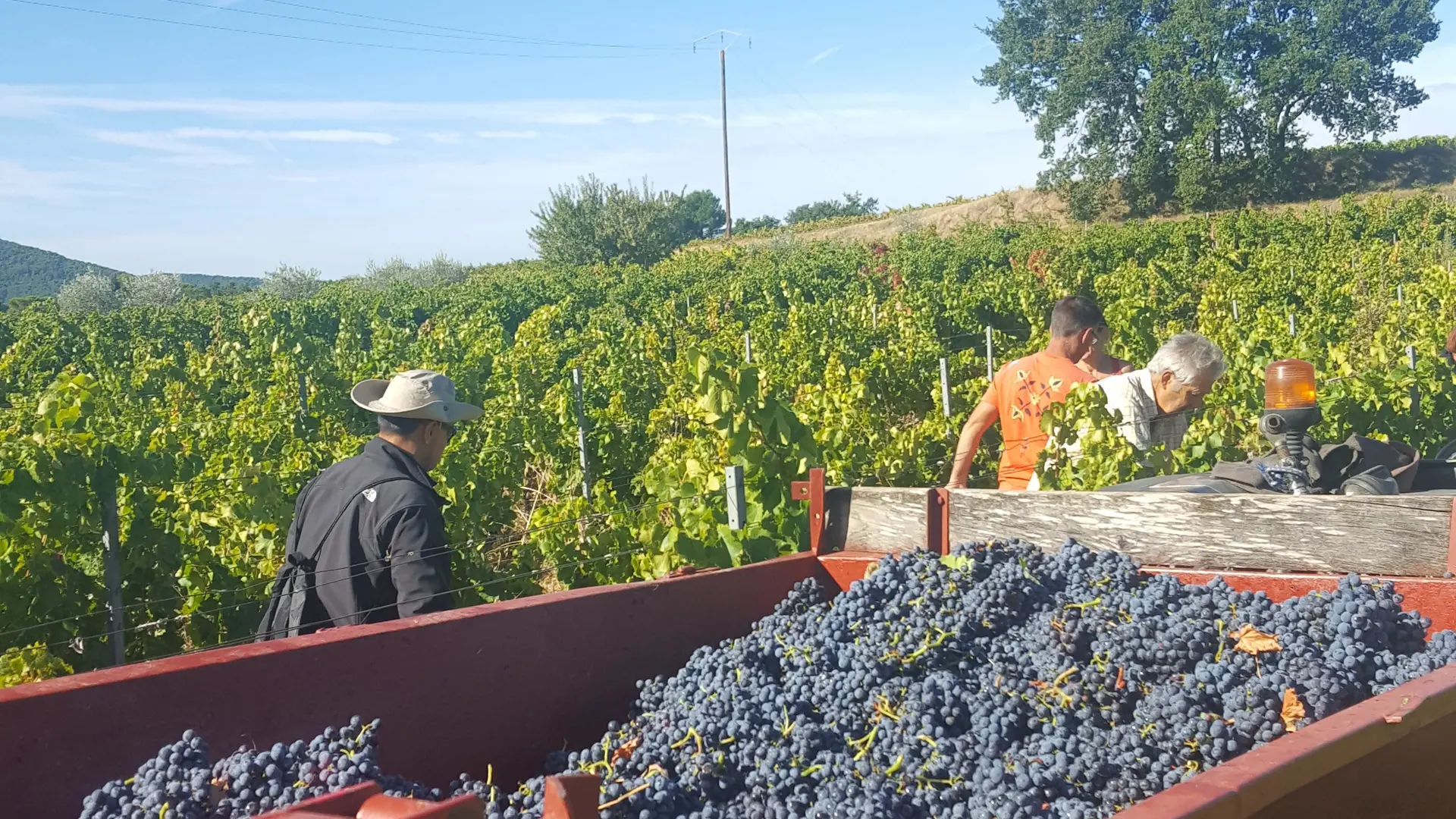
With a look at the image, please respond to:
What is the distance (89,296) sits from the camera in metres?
42.1

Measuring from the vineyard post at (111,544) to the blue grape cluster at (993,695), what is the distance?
2781 millimetres

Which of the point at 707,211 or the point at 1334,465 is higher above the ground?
the point at 707,211

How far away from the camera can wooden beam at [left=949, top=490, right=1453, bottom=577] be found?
2.30 metres

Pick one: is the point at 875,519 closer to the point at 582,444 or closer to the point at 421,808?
the point at 421,808

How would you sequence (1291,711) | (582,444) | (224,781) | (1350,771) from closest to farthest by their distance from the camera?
(1350,771) → (224,781) → (1291,711) → (582,444)

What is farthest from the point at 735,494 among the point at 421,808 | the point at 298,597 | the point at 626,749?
the point at 421,808

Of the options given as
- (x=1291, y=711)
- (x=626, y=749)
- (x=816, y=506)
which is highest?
(x=816, y=506)

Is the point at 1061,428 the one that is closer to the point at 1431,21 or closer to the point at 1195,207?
the point at 1195,207

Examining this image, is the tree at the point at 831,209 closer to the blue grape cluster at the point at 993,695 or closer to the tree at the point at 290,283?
the tree at the point at 290,283

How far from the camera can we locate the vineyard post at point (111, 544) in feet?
14.2

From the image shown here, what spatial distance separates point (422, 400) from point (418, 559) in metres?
0.55

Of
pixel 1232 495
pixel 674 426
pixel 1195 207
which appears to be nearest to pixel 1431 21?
pixel 1195 207

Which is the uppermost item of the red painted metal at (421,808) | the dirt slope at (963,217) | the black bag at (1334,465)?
the dirt slope at (963,217)

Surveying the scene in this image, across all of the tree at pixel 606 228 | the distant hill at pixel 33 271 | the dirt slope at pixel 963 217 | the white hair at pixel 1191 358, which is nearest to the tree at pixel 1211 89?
the dirt slope at pixel 963 217
